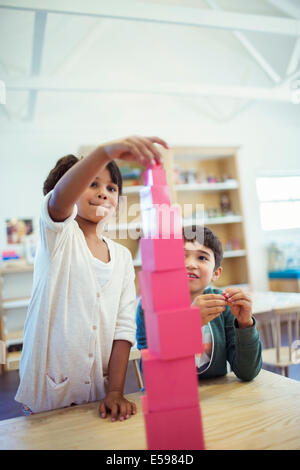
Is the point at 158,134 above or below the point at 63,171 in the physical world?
above

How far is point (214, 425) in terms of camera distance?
797 millimetres

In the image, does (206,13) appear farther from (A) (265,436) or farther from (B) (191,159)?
(A) (265,436)

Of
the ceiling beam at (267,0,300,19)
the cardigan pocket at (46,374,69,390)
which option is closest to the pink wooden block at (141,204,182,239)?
the cardigan pocket at (46,374,69,390)

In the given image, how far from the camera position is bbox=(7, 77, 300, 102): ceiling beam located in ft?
12.4

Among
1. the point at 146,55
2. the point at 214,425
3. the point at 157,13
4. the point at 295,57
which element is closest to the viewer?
the point at 214,425

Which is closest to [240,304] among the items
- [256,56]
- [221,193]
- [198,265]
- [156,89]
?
[198,265]

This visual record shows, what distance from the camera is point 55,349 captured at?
94 cm

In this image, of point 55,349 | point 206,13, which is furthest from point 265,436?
point 206,13

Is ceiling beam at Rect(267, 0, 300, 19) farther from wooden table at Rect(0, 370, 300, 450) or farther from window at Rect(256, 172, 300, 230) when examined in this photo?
wooden table at Rect(0, 370, 300, 450)

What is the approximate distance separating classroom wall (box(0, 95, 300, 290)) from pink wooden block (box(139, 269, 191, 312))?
14.1 ft

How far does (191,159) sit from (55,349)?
15.1 ft

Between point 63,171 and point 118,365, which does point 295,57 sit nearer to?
point 63,171

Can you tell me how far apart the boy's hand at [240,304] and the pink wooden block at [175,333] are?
0.92 feet

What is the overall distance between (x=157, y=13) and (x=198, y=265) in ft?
8.62
